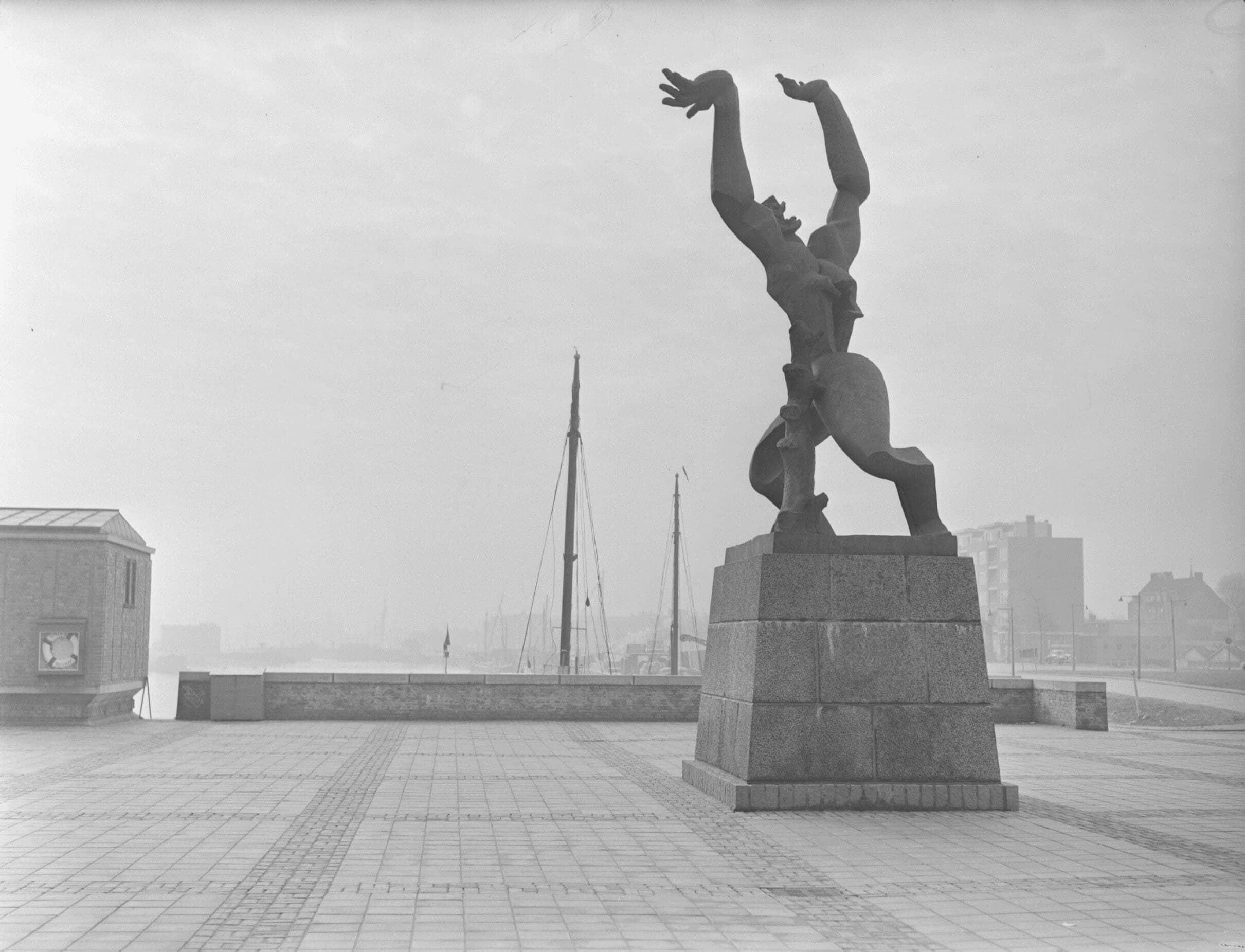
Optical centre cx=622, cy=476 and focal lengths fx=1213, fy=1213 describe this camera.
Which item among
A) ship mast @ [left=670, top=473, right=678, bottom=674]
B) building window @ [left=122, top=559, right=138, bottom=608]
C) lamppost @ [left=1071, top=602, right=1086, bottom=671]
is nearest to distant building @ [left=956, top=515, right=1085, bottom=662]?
lamppost @ [left=1071, top=602, right=1086, bottom=671]

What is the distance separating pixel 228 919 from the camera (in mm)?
5277

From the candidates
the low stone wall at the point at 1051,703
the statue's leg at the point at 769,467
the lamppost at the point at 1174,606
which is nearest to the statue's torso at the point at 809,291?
the statue's leg at the point at 769,467

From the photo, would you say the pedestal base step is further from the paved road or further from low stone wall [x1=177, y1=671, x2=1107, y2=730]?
the paved road

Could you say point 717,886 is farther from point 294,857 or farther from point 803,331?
point 803,331

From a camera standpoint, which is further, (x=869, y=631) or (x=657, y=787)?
(x=657, y=787)

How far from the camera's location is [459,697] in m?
17.9

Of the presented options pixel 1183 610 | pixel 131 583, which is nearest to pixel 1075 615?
pixel 1183 610

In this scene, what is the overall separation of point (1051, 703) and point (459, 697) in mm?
8916

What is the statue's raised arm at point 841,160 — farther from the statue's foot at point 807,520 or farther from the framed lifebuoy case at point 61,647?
the framed lifebuoy case at point 61,647

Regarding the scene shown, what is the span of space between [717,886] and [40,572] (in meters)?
12.4

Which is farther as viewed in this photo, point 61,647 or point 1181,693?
point 1181,693

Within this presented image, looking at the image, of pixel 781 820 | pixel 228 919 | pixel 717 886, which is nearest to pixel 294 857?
pixel 228 919

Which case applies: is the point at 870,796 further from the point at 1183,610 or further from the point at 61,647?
the point at 1183,610

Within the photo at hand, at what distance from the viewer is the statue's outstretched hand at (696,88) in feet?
33.0
